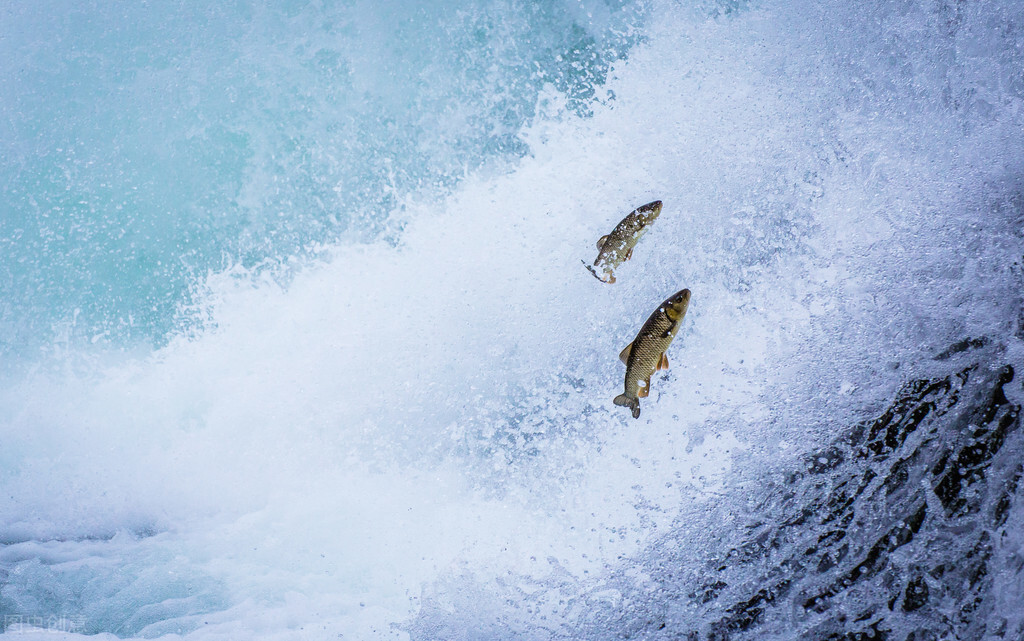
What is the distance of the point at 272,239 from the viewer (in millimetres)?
1753

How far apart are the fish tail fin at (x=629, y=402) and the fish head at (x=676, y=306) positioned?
258 millimetres

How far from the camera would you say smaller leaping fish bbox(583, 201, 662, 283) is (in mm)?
1569

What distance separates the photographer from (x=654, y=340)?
4.96 feet

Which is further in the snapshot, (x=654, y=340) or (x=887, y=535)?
(x=887, y=535)

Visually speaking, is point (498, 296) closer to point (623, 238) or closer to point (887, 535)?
point (623, 238)

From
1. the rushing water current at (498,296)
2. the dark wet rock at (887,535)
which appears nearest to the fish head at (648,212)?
the rushing water current at (498,296)

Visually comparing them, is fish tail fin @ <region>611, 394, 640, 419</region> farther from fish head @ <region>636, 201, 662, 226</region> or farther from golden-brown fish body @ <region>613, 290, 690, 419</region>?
fish head @ <region>636, 201, 662, 226</region>

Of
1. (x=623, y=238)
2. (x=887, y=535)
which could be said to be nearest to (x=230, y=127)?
(x=623, y=238)

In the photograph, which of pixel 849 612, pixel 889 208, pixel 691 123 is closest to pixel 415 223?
pixel 691 123

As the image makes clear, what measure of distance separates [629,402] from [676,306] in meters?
0.31

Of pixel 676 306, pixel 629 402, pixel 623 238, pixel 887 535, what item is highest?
pixel 623 238

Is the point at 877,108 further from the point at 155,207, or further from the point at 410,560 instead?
the point at 155,207

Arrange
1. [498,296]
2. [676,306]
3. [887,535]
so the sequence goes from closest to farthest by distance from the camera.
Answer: [676,306] < [887,535] < [498,296]

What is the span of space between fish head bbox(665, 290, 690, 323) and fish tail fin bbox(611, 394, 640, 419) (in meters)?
0.26
